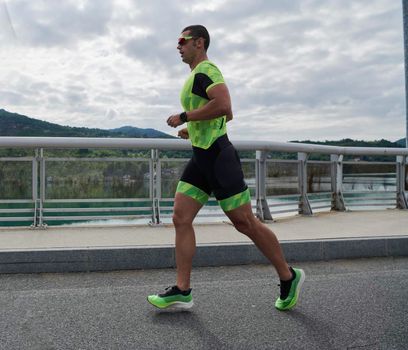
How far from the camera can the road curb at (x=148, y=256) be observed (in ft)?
15.8

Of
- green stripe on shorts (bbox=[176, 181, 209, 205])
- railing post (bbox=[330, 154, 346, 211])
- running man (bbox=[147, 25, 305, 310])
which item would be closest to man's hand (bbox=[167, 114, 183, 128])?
running man (bbox=[147, 25, 305, 310])

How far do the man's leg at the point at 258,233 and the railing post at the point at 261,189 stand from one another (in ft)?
14.1

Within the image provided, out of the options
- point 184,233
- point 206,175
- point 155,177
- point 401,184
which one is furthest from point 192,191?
point 401,184

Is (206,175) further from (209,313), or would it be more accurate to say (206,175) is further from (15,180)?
(15,180)

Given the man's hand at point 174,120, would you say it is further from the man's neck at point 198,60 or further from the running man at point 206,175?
the man's neck at point 198,60

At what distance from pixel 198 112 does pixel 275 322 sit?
1.43m

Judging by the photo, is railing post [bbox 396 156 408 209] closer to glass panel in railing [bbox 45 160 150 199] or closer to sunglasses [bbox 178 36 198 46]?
glass panel in railing [bbox 45 160 150 199]

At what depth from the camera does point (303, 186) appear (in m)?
8.77

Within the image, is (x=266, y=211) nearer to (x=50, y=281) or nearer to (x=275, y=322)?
(x=50, y=281)

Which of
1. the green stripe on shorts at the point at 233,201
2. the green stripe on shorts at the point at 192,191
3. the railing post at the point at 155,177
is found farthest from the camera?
the railing post at the point at 155,177

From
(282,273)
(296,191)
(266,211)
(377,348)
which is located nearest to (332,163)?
(296,191)

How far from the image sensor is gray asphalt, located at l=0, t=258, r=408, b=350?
2.84m

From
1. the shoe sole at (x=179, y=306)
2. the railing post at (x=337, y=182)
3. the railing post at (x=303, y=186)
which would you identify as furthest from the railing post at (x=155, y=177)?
the shoe sole at (x=179, y=306)

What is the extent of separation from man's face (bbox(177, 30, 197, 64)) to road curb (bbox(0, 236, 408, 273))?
2.11 meters
